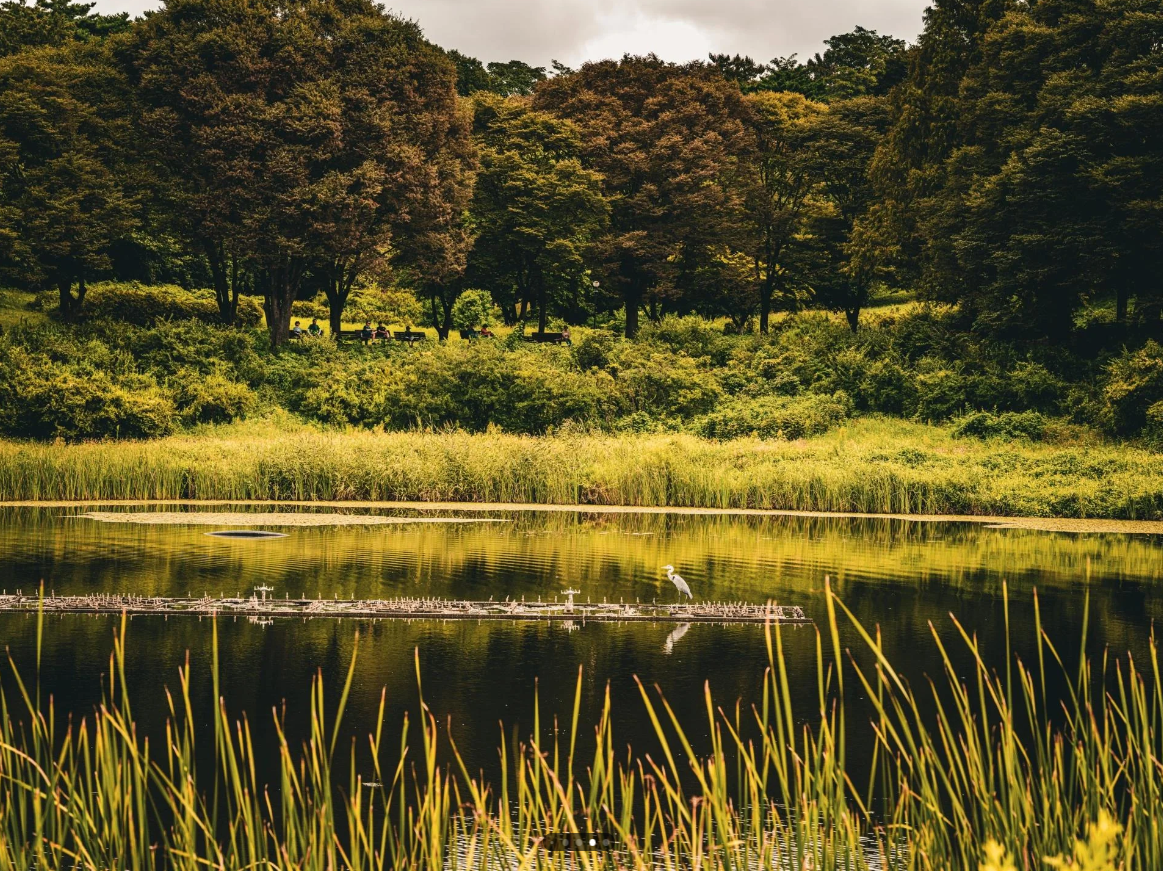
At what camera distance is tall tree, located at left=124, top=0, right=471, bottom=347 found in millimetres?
39312

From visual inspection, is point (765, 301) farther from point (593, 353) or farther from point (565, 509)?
point (565, 509)

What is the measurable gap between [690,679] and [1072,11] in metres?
32.0

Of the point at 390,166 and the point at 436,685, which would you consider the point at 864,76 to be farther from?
the point at 436,685

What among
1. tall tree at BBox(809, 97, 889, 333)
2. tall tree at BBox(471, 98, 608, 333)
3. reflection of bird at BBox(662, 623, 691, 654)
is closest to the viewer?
reflection of bird at BBox(662, 623, 691, 654)

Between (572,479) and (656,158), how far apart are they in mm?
21448

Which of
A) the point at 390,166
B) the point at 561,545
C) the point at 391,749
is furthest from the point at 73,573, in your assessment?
the point at 390,166

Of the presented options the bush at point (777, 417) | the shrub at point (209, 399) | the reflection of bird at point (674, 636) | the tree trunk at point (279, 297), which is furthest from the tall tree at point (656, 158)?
the reflection of bird at point (674, 636)

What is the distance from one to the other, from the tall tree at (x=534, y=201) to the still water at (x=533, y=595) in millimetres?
20393

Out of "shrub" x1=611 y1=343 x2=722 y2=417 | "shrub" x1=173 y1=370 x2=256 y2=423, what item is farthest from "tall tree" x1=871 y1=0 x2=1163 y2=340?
"shrub" x1=173 y1=370 x2=256 y2=423

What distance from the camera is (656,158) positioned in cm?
4466

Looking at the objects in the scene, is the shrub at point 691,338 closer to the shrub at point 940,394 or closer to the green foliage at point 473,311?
the shrub at point 940,394

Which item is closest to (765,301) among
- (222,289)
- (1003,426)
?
(1003,426)

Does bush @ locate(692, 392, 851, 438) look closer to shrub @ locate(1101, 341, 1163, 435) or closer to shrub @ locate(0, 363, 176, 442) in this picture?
shrub @ locate(1101, 341, 1163, 435)

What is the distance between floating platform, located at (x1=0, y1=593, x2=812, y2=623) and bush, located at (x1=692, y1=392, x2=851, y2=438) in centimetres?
1952
